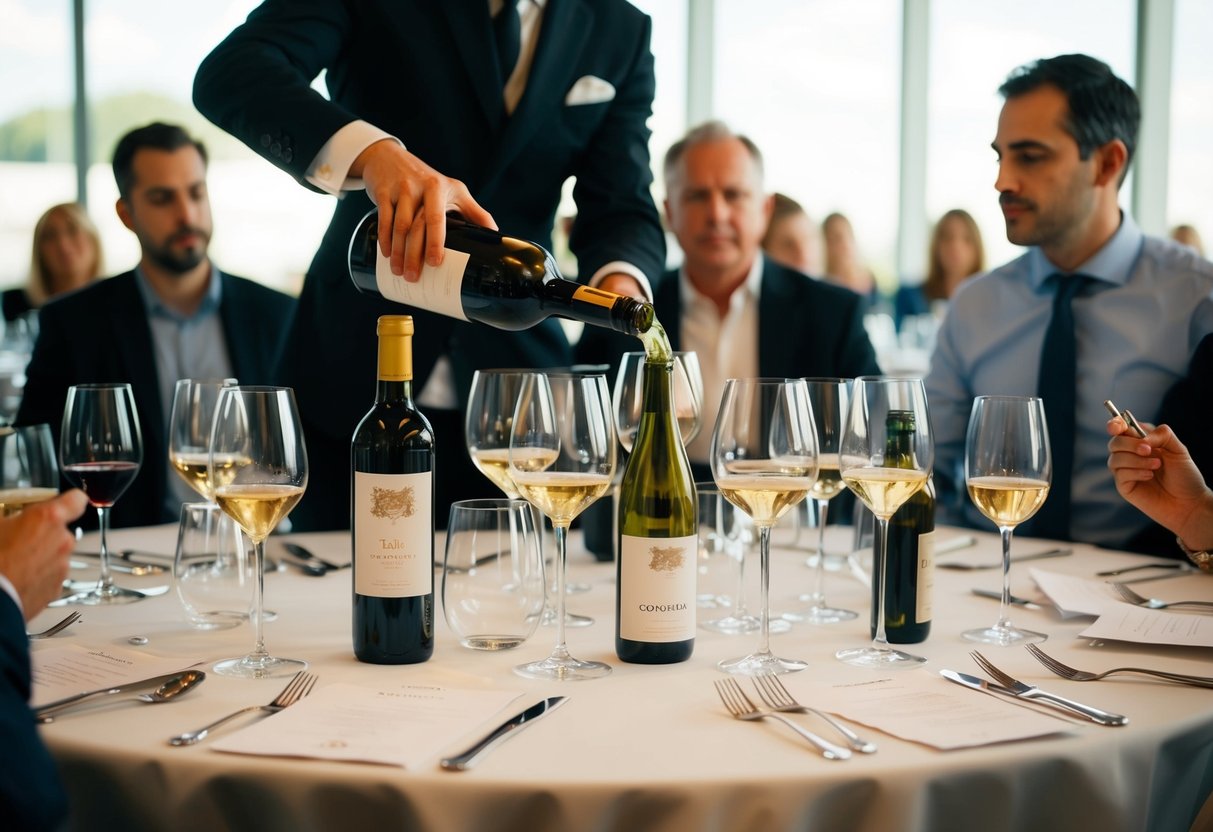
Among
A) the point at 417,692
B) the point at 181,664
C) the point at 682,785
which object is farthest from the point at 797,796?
the point at 181,664

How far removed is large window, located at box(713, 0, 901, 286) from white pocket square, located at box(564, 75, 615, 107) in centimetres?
682

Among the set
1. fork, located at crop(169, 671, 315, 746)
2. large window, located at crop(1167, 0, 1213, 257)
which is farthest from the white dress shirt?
large window, located at crop(1167, 0, 1213, 257)

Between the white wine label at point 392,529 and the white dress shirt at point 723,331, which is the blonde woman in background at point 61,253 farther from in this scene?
the white wine label at point 392,529

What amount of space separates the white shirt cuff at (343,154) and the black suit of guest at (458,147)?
1.06ft

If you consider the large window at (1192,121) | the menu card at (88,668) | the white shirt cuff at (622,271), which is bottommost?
the menu card at (88,668)

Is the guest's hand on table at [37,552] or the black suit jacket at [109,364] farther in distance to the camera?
the black suit jacket at [109,364]

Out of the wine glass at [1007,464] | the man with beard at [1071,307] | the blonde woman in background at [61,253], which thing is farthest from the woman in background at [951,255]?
the wine glass at [1007,464]

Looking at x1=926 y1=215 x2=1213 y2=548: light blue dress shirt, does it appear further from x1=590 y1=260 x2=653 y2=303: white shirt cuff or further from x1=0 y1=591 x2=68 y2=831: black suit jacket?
x1=0 y1=591 x2=68 y2=831: black suit jacket

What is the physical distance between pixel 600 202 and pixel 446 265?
2.96 ft

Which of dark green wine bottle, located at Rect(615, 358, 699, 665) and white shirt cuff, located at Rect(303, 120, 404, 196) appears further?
white shirt cuff, located at Rect(303, 120, 404, 196)

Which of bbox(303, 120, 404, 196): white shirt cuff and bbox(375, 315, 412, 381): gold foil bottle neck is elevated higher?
bbox(303, 120, 404, 196): white shirt cuff

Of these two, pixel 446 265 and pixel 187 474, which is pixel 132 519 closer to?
pixel 187 474

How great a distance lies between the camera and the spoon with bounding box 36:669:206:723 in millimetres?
1098

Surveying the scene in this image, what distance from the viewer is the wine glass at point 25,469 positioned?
5.11 feet
